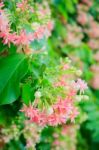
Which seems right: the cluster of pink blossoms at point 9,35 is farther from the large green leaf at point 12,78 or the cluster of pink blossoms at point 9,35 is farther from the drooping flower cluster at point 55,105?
the drooping flower cluster at point 55,105

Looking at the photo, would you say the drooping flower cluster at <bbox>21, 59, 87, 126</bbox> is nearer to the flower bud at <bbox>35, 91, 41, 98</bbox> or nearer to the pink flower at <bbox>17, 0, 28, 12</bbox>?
the flower bud at <bbox>35, 91, 41, 98</bbox>

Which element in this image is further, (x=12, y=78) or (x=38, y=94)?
(x=12, y=78)

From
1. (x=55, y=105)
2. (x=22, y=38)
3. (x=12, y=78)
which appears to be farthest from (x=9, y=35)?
(x=55, y=105)

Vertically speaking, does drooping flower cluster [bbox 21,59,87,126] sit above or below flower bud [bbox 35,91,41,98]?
below

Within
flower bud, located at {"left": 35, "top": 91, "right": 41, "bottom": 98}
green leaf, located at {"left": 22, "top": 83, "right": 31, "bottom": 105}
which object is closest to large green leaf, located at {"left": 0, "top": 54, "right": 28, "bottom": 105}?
green leaf, located at {"left": 22, "top": 83, "right": 31, "bottom": 105}

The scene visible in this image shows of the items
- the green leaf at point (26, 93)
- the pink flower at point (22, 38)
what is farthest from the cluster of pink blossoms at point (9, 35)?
the green leaf at point (26, 93)

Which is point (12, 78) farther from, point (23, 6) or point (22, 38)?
point (23, 6)
